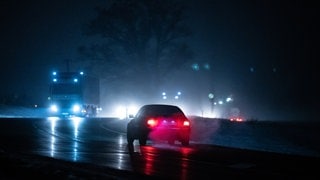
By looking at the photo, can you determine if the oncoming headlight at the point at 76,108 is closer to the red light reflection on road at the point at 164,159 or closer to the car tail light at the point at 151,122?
the car tail light at the point at 151,122

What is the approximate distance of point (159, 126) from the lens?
22.8 metres

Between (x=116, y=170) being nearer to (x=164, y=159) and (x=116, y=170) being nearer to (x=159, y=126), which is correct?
(x=164, y=159)

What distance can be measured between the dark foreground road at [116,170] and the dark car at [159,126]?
5925 millimetres

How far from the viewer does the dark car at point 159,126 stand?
22.8 metres

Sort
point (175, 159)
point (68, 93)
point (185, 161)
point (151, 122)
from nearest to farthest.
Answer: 1. point (185, 161)
2. point (175, 159)
3. point (151, 122)
4. point (68, 93)

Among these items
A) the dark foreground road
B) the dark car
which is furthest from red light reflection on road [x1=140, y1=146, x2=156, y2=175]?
the dark car

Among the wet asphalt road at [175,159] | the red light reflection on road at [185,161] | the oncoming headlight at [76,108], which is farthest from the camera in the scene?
the oncoming headlight at [76,108]

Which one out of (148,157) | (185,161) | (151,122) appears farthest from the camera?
(151,122)

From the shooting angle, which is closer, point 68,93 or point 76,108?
point 68,93

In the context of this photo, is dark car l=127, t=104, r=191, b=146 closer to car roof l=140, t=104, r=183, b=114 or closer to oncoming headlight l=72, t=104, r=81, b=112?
car roof l=140, t=104, r=183, b=114

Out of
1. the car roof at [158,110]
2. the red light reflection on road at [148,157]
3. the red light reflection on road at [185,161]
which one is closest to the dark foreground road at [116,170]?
the red light reflection on road at [185,161]

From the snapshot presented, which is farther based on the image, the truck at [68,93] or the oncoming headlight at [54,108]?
the oncoming headlight at [54,108]

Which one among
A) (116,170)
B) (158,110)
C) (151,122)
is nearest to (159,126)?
(151,122)

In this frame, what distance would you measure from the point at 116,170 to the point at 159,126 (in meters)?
Result: 8.46
